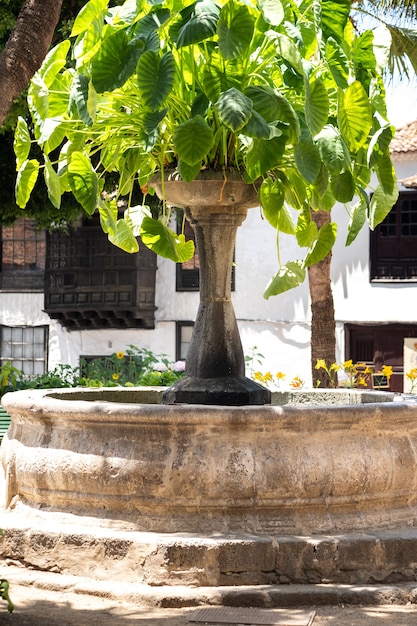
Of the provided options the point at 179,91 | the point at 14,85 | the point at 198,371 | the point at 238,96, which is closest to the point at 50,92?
the point at 179,91

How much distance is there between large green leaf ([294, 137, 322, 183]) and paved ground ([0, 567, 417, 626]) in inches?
72.1

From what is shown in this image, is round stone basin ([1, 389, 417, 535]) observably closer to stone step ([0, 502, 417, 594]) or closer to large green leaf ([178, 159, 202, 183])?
stone step ([0, 502, 417, 594])

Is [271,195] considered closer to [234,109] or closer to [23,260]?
[234,109]

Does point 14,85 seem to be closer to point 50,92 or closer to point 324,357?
point 50,92

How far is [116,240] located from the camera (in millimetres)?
6543

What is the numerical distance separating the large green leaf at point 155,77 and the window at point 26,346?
2210 cm

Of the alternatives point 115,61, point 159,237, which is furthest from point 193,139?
point 159,237

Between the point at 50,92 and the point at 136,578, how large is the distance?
236cm

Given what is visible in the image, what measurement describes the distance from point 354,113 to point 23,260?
2246 cm

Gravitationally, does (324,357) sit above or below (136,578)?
above

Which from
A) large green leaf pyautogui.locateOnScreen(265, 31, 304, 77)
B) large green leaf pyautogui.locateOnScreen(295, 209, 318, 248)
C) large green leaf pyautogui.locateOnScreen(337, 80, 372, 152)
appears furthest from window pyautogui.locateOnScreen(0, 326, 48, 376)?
large green leaf pyautogui.locateOnScreen(265, 31, 304, 77)

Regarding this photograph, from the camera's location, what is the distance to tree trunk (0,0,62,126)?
7.54m

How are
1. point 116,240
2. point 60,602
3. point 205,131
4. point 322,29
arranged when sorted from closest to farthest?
point 60,602 → point 205,131 → point 322,29 → point 116,240

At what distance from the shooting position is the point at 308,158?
5059 mm
